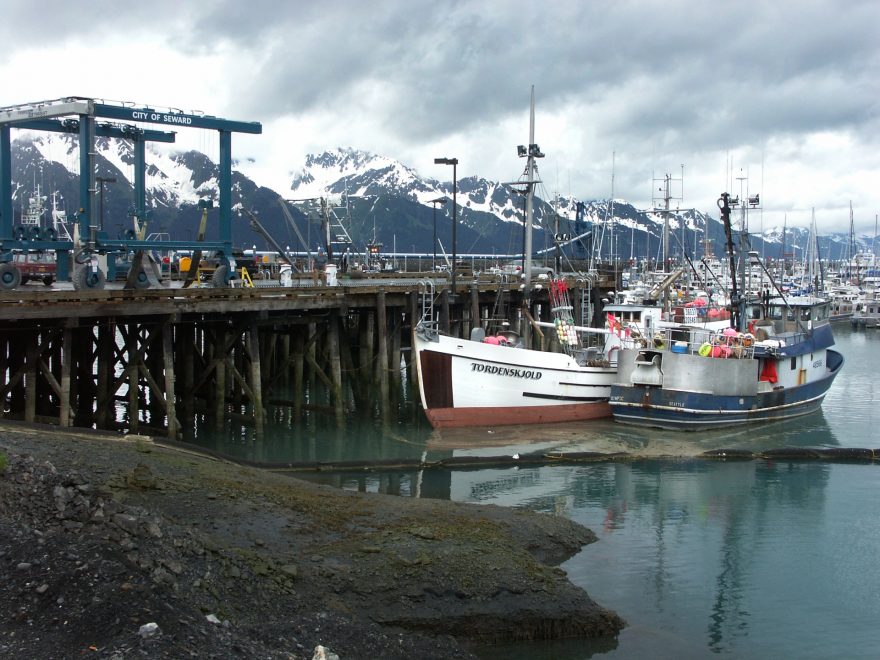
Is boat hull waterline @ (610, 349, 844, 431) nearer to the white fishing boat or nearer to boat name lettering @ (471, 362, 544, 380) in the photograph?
the white fishing boat

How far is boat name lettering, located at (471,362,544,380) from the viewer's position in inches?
1320

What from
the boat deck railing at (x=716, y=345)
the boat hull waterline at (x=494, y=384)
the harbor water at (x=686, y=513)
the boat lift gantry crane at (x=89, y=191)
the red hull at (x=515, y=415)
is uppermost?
the boat lift gantry crane at (x=89, y=191)

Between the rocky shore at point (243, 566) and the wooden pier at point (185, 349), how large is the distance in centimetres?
624

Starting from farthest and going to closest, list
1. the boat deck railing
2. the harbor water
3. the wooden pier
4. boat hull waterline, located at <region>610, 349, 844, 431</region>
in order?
1. the boat deck railing
2. boat hull waterline, located at <region>610, 349, 844, 431</region>
3. the wooden pier
4. the harbor water

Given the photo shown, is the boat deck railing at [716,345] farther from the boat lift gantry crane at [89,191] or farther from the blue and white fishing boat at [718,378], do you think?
the boat lift gantry crane at [89,191]

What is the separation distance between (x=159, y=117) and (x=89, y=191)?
13.9 ft

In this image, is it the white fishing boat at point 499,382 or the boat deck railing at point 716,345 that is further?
the boat deck railing at point 716,345

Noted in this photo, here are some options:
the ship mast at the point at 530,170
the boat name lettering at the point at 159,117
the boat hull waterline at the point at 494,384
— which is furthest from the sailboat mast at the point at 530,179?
the boat name lettering at the point at 159,117

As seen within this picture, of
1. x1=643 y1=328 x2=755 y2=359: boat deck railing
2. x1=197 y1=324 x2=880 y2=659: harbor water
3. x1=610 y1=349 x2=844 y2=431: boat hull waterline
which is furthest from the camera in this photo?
x1=643 y1=328 x2=755 y2=359: boat deck railing

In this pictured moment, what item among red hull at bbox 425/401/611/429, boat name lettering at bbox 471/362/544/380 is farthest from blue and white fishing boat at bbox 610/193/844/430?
boat name lettering at bbox 471/362/544/380

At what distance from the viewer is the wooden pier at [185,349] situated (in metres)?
24.9

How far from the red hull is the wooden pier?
7.85 ft

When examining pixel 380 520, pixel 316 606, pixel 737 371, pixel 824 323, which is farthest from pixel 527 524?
pixel 824 323

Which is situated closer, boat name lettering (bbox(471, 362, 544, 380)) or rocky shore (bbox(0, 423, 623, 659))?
rocky shore (bbox(0, 423, 623, 659))
